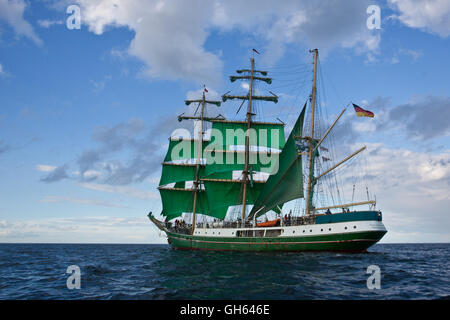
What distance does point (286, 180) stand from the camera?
4106cm

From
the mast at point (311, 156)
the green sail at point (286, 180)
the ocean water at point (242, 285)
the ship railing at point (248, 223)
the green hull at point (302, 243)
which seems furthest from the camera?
the green sail at point (286, 180)

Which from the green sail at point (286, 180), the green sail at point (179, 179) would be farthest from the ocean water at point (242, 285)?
the green sail at point (179, 179)

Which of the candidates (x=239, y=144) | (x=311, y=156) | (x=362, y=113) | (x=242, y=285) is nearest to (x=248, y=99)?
(x=239, y=144)

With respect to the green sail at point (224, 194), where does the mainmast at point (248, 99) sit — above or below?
above

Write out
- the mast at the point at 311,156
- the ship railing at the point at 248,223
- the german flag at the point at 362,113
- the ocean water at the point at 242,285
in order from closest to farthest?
the ocean water at the point at 242,285, the german flag at the point at 362,113, the ship railing at the point at 248,223, the mast at the point at 311,156

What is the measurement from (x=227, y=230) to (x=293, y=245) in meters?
10.6

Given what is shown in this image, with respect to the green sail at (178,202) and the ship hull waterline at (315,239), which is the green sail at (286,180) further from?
the green sail at (178,202)

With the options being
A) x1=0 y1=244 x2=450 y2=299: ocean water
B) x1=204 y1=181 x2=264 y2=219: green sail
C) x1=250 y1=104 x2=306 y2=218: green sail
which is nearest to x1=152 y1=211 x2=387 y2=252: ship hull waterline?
x1=250 y1=104 x2=306 y2=218: green sail

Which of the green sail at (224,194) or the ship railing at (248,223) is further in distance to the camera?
the green sail at (224,194)

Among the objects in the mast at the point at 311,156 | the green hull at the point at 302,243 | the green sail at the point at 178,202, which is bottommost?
the green hull at the point at 302,243

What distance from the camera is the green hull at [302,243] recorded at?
107 ft

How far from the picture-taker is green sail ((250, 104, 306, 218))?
40.8 metres

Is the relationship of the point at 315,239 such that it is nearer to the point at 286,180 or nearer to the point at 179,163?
the point at 286,180
